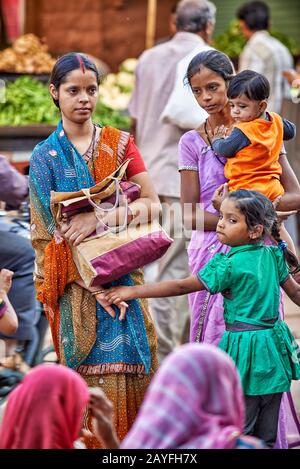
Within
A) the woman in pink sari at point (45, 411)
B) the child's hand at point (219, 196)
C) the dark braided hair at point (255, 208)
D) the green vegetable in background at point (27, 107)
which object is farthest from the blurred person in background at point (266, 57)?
the woman in pink sari at point (45, 411)

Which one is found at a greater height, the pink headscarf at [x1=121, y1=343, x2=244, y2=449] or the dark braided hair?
the dark braided hair

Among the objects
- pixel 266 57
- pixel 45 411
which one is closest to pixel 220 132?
pixel 45 411

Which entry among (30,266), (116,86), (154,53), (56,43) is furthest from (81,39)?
(30,266)

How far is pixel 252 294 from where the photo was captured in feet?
14.2

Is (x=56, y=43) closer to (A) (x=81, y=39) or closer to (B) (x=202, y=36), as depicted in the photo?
(A) (x=81, y=39)

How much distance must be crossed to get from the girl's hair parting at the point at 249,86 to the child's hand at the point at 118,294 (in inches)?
36.8

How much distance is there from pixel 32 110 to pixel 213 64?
19.2 feet

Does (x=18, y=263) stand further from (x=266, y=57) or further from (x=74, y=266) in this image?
(x=266, y=57)

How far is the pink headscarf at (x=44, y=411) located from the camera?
3.14m

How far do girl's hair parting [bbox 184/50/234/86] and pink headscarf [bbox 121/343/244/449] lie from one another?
202 centimetres

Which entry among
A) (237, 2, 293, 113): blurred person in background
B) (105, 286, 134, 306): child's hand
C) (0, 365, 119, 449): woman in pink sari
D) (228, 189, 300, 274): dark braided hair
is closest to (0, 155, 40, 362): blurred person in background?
(105, 286, 134, 306): child's hand

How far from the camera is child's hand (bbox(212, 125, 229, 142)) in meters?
4.72

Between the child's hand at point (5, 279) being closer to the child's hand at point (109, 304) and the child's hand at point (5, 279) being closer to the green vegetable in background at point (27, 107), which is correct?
the child's hand at point (109, 304)

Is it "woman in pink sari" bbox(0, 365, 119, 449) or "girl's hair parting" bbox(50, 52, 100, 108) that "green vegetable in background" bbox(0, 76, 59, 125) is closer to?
"girl's hair parting" bbox(50, 52, 100, 108)
